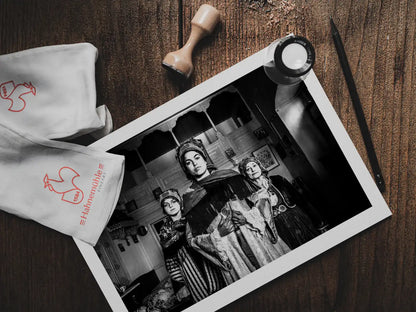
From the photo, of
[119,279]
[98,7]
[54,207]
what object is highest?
[98,7]

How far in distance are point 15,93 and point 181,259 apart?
1.20 ft

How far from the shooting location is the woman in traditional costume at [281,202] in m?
0.50

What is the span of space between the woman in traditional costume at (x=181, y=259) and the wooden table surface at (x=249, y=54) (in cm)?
6

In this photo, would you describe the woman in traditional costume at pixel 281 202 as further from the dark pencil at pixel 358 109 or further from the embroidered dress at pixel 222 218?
the dark pencil at pixel 358 109

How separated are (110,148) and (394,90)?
46cm

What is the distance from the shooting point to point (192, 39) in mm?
480

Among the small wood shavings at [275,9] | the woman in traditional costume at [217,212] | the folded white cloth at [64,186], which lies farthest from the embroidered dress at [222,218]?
the small wood shavings at [275,9]

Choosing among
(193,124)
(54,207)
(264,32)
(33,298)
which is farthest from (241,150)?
(33,298)

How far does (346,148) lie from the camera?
0.49 meters

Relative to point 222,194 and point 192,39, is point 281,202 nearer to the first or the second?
point 222,194

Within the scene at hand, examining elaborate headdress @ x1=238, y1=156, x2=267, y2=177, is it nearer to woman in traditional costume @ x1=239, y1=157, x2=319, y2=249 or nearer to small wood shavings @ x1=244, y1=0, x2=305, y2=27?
woman in traditional costume @ x1=239, y1=157, x2=319, y2=249

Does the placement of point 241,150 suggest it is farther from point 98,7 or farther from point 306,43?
point 98,7

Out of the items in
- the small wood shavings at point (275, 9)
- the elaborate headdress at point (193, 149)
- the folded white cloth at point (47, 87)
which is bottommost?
the elaborate headdress at point (193, 149)

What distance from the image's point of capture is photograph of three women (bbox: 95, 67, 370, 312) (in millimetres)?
495
